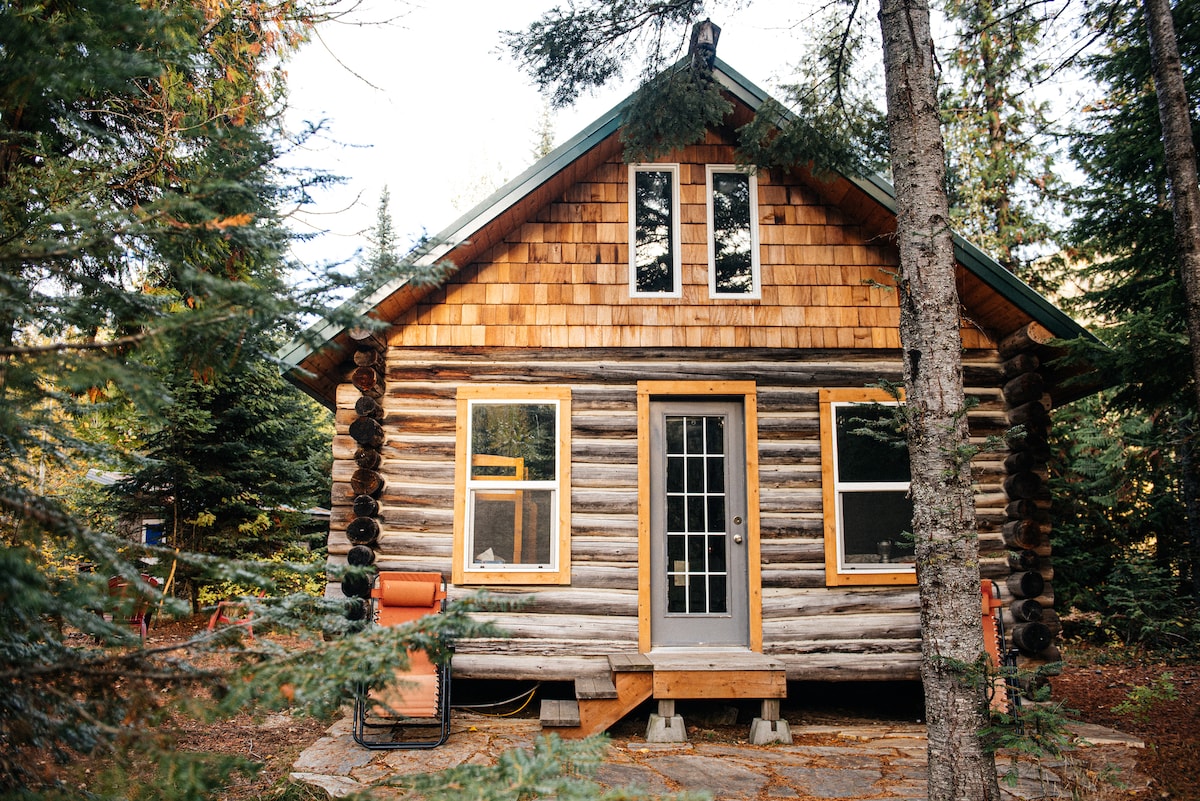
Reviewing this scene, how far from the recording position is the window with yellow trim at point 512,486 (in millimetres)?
7168

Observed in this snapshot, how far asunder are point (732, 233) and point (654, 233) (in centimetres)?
79

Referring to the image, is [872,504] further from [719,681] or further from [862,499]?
[719,681]

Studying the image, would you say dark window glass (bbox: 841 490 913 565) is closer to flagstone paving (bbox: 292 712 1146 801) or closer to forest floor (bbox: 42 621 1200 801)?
forest floor (bbox: 42 621 1200 801)

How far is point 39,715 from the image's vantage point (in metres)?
2.38

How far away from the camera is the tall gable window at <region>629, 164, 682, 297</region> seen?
25.3ft

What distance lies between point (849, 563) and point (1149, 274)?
4.74 metres

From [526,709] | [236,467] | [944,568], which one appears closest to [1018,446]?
[944,568]

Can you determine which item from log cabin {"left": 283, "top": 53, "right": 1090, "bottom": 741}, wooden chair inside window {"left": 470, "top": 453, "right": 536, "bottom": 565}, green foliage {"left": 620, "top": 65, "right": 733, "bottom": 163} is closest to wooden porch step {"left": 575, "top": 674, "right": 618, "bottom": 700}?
log cabin {"left": 283, "top": 53, "right": 1090, "bottom": 741}

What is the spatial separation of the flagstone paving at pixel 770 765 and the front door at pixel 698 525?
3.84ft

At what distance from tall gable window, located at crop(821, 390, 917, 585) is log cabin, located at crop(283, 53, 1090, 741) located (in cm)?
2

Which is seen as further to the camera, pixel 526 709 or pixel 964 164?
pixel 964 164

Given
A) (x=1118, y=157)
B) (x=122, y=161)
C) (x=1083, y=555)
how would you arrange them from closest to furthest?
(x=122, y=161)
(x=1118, y=157)
(x=1083, y=555)

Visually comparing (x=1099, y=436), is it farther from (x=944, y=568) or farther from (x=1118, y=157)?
(x=944, y=568)

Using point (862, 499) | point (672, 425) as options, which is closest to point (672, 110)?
point (672, 425)
